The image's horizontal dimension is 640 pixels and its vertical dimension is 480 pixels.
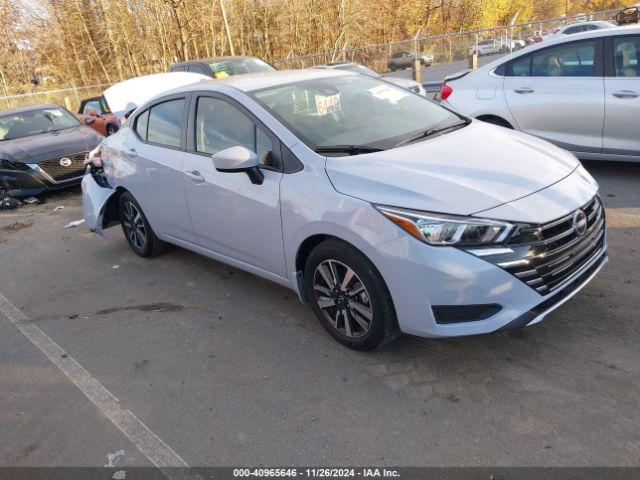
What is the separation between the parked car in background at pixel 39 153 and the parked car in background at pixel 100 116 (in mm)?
2413

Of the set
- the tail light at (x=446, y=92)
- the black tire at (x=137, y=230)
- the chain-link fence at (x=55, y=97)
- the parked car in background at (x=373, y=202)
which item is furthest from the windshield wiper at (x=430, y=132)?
the chain-link fence at (x=55, y=97)

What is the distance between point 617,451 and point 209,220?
3.01 meters

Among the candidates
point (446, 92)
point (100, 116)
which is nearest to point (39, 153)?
point (100, 116)

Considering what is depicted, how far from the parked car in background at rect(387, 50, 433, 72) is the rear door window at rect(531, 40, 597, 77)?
50.1 ft

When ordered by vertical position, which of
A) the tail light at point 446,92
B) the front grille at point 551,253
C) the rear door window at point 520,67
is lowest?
the front grille at point 551,253

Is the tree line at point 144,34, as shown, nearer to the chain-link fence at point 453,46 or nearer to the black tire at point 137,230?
the chain-link fence at point 453,46

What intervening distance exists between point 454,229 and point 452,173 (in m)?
0.46

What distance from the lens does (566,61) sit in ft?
19.8

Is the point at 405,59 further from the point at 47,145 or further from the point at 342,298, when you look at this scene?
the point at 342,298

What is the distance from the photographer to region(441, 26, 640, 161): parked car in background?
5598 mm

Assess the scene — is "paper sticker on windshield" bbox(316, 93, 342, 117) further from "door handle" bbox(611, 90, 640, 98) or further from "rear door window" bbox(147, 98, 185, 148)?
"door handle" bbox(611, 90, 640, 98)

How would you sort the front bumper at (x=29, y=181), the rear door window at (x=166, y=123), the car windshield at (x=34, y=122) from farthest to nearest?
1. the car windshield at (x=34, y=122)
2. the front bumper at (x=29, y=181)
3. the rear door window at (x=166, y=123)

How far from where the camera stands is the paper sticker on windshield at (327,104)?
12.8ft

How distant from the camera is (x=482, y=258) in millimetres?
2758
